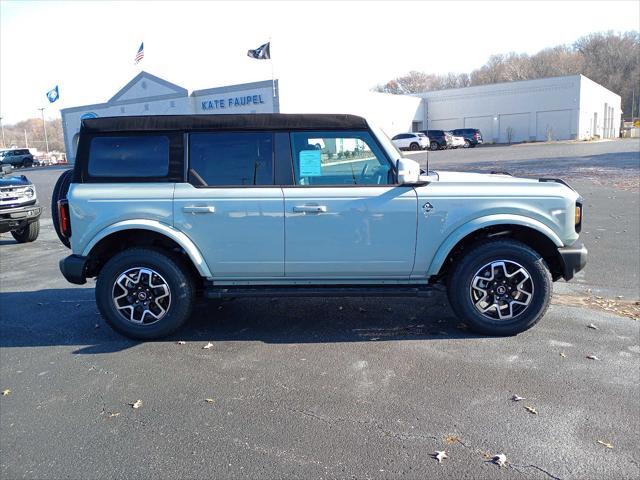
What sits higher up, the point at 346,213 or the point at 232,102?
the point at 232,102

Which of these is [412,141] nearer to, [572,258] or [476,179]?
[476,179]

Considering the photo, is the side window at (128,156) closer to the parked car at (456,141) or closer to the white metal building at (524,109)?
the parked car at (456,141)

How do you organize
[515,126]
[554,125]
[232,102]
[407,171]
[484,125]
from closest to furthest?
[407,171] < [232,102] < [554,125] < [515,126] < [484,125]

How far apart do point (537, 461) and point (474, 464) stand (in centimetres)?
37

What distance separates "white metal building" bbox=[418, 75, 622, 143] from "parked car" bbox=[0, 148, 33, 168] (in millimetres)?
42631

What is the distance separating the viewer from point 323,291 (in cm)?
489

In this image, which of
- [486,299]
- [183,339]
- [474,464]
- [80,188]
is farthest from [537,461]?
[80,188]

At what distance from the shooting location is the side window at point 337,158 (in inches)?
191

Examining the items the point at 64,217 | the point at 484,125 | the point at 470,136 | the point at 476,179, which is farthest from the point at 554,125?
the point at 64,217

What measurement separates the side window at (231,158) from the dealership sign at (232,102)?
3471cm

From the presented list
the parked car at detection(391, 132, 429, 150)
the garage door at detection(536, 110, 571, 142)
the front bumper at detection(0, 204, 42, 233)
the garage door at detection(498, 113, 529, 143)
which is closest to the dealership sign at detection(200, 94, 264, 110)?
the parked car at detection(391, 132, 429, 150)

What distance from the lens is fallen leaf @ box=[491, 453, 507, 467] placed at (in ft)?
Result: 9.88

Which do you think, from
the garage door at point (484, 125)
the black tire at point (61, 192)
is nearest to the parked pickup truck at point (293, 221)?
the black tire at point (61, 192)

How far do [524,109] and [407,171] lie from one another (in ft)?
184
